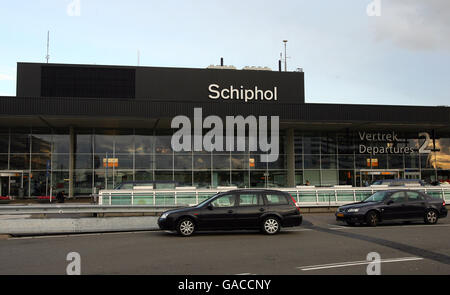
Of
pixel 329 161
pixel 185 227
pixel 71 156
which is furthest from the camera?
pixel 329 161

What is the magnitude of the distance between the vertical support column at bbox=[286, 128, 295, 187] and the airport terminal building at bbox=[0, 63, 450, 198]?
0.28 ft

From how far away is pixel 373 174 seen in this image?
35.8 m

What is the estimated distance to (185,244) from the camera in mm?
11281

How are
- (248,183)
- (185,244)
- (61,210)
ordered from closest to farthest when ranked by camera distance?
(185,244), (61,210), (248,183)

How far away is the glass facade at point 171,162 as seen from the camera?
3209 cm

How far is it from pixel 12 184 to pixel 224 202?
2440cm

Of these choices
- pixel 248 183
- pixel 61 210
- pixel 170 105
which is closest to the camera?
pixel 61 210

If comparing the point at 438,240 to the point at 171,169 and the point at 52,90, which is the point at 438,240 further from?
the point at 52,90

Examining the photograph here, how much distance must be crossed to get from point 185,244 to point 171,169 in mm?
22367

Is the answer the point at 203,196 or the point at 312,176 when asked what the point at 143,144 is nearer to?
the point at 203,196

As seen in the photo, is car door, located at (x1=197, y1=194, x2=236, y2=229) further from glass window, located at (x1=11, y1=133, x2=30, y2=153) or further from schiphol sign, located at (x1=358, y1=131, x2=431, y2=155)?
schiphol sign, located at (x1=358, y1=131, x2=431, y2=155)

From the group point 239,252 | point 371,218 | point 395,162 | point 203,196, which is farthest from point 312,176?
point 239,252

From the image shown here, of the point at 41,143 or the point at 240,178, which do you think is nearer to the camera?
the point at 41,143
